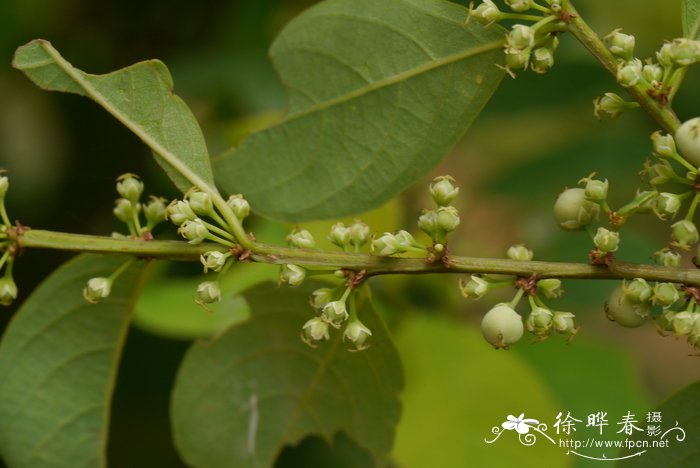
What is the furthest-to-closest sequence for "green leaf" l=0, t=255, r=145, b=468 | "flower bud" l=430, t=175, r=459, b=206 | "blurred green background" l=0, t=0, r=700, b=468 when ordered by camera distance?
"blurred green background" l=0, t=0, r=700, b=468 < "green leaf" l=0, t=255, r=145, b=468 < "flower bud" l=430, t=175, r=459, b=206

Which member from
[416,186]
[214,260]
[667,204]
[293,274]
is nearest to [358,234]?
[293,274]

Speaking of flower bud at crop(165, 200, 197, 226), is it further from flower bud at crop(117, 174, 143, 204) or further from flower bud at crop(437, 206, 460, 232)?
flower bud at crop(437, 206, 460, 232)

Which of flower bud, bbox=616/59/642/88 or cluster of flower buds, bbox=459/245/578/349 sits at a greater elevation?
flower bud, bbox=616/59/642/88

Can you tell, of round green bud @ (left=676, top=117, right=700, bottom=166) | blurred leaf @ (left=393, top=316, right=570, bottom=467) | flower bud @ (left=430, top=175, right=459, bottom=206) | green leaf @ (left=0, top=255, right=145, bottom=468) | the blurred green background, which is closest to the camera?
round green bud @ (left=676, top=117, right=700, bottom=166)

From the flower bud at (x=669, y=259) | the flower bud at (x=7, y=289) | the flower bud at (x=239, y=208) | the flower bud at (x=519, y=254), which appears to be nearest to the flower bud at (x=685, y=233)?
the flower bud at (x=669, y=259)

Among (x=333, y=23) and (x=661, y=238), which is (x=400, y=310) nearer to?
(x=333, y=23)

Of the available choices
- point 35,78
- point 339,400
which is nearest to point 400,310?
point 339,400

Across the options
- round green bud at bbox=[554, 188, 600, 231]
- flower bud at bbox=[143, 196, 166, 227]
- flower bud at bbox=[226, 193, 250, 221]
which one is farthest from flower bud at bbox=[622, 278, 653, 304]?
flower bud at bbox=[143, 196, 166, 227]

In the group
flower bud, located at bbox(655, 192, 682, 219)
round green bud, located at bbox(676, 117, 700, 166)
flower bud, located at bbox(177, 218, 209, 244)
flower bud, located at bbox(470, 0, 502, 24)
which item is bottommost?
flower bud, located at bbox(177, 218, 209, 244)
